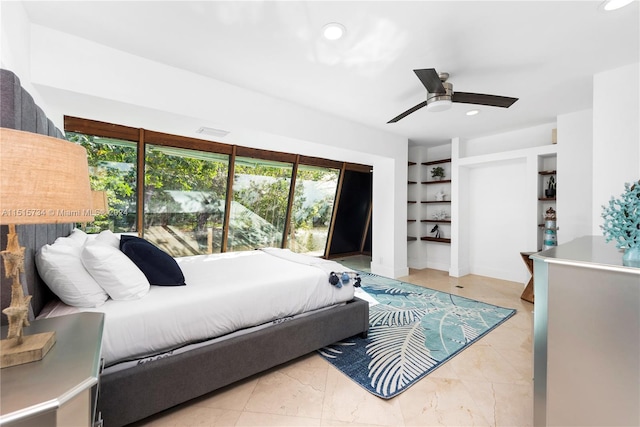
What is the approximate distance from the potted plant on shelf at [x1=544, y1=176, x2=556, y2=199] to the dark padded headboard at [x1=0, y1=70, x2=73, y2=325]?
5.85 meters

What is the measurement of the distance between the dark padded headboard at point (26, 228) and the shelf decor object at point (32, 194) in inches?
11.5

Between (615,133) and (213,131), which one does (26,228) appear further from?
(615,133)

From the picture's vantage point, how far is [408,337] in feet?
9.00

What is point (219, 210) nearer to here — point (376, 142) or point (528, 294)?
point (376, 142)

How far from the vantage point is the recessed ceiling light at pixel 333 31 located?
2027 mm

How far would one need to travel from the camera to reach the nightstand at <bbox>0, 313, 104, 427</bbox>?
2.29 feet

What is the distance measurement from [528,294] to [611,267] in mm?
3390

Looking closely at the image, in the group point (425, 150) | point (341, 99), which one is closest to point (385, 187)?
point (425, 150)

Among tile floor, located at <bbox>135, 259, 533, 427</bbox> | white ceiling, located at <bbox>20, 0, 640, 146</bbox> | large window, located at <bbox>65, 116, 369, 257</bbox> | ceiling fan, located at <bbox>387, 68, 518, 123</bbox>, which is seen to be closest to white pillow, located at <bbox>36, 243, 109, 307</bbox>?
tile floor, located at <bbox>135, 259, 533, 427</bbox>

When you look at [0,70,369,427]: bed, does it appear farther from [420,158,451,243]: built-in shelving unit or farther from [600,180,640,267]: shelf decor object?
[420,158,451,243]: built-in shelving unit

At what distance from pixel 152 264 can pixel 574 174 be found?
5.19 meters

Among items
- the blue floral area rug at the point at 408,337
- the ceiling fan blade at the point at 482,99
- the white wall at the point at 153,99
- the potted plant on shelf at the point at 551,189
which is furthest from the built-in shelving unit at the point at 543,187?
the white wall at the point at 153,99

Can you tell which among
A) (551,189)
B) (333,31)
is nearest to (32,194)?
(333,31)

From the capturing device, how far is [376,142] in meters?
4.61
